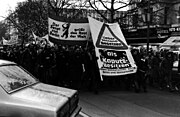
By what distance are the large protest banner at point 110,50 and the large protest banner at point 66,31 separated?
36.3 inches

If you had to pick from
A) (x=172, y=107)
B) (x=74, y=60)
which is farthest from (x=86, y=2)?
(x=172, y=107)

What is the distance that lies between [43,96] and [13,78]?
28.5 inches

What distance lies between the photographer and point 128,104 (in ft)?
27.1

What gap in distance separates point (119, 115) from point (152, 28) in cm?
2637

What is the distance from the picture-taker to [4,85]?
13.4ft

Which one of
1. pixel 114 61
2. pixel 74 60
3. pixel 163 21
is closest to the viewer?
pixel 114 61

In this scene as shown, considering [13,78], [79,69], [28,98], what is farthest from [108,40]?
[28,98]

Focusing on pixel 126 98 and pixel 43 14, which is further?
pixel 43 14

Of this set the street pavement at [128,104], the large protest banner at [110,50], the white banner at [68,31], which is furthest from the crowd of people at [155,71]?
the white banner at [68,31]

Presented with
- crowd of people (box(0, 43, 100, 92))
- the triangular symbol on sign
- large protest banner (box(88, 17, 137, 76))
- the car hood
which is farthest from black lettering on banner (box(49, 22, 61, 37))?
the car hood

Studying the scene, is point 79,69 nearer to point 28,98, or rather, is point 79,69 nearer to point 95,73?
point 95,73

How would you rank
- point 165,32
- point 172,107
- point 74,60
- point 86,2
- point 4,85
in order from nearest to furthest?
point 4,85
point 172,107
point 74,60
point 86,2
point 165,32

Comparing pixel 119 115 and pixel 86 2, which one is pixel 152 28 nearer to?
pixel 86 2

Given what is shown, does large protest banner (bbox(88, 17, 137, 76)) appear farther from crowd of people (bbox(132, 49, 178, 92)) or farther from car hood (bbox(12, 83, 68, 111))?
car hood (bbox(12, 83, 68, 111))
